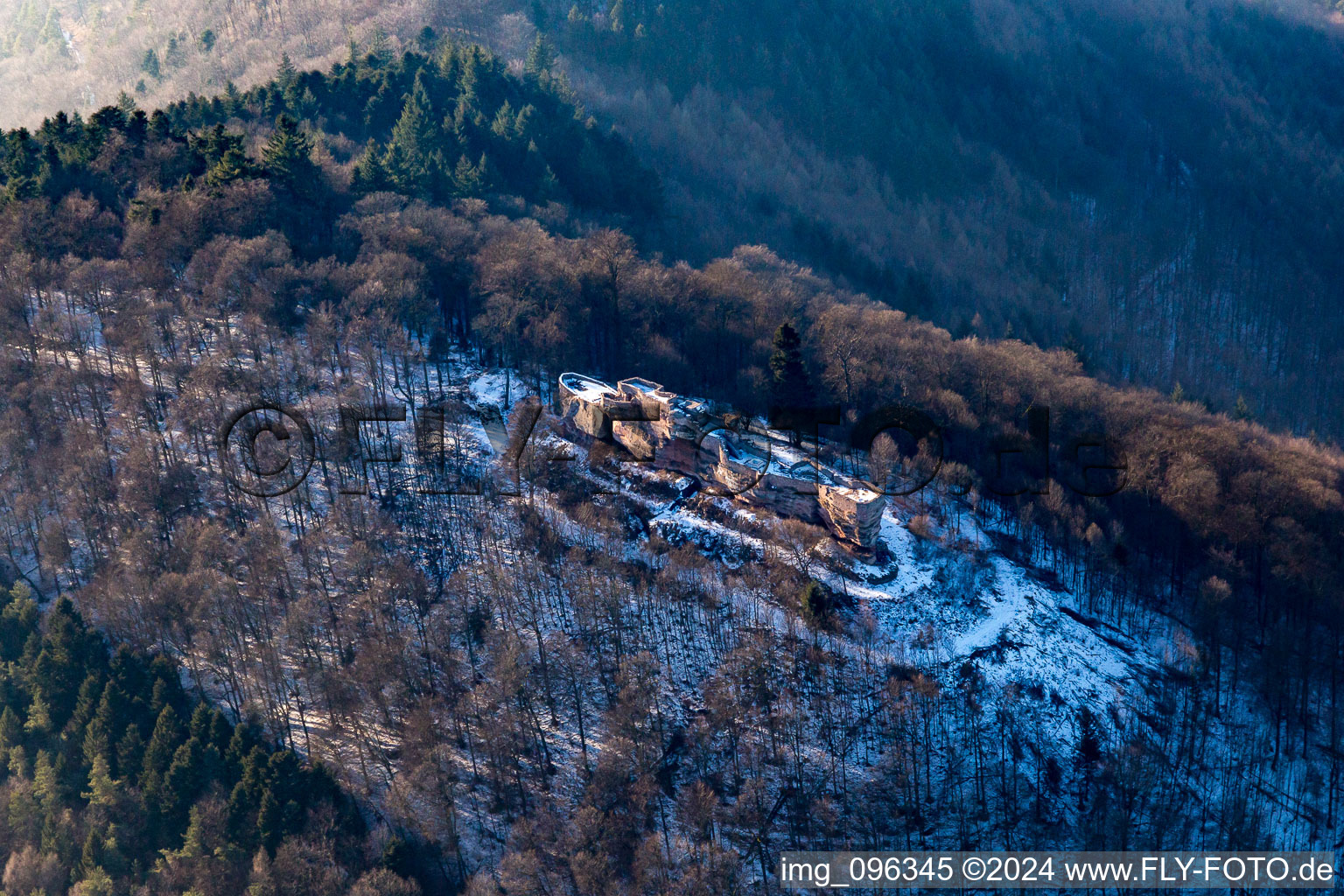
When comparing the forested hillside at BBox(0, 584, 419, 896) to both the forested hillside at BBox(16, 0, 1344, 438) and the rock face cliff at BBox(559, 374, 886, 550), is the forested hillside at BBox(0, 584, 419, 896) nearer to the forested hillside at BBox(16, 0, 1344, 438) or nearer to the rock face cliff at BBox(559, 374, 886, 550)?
the rock face cliff at BBox(559, 374, 886, 550)

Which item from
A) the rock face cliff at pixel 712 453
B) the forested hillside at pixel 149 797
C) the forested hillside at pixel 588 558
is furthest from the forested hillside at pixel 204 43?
the forested hillside at pixel 149 797

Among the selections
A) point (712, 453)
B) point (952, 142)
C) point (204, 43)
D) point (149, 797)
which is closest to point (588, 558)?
point (712, 453)

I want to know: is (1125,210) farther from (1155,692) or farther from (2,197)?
(2,197)

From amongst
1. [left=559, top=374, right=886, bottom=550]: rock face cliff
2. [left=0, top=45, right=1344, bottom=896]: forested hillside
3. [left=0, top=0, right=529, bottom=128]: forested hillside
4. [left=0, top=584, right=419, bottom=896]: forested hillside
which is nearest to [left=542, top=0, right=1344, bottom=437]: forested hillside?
[left=0, top=0, right=529, bottom=128]: forested hillside

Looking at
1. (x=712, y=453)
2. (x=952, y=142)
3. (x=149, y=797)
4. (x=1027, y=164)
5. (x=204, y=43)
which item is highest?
(x=952, y=142)

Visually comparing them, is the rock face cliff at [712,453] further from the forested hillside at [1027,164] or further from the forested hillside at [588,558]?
the forested hillside at [1027,164]

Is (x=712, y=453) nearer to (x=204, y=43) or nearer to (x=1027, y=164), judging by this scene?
(x=204, y=43)
